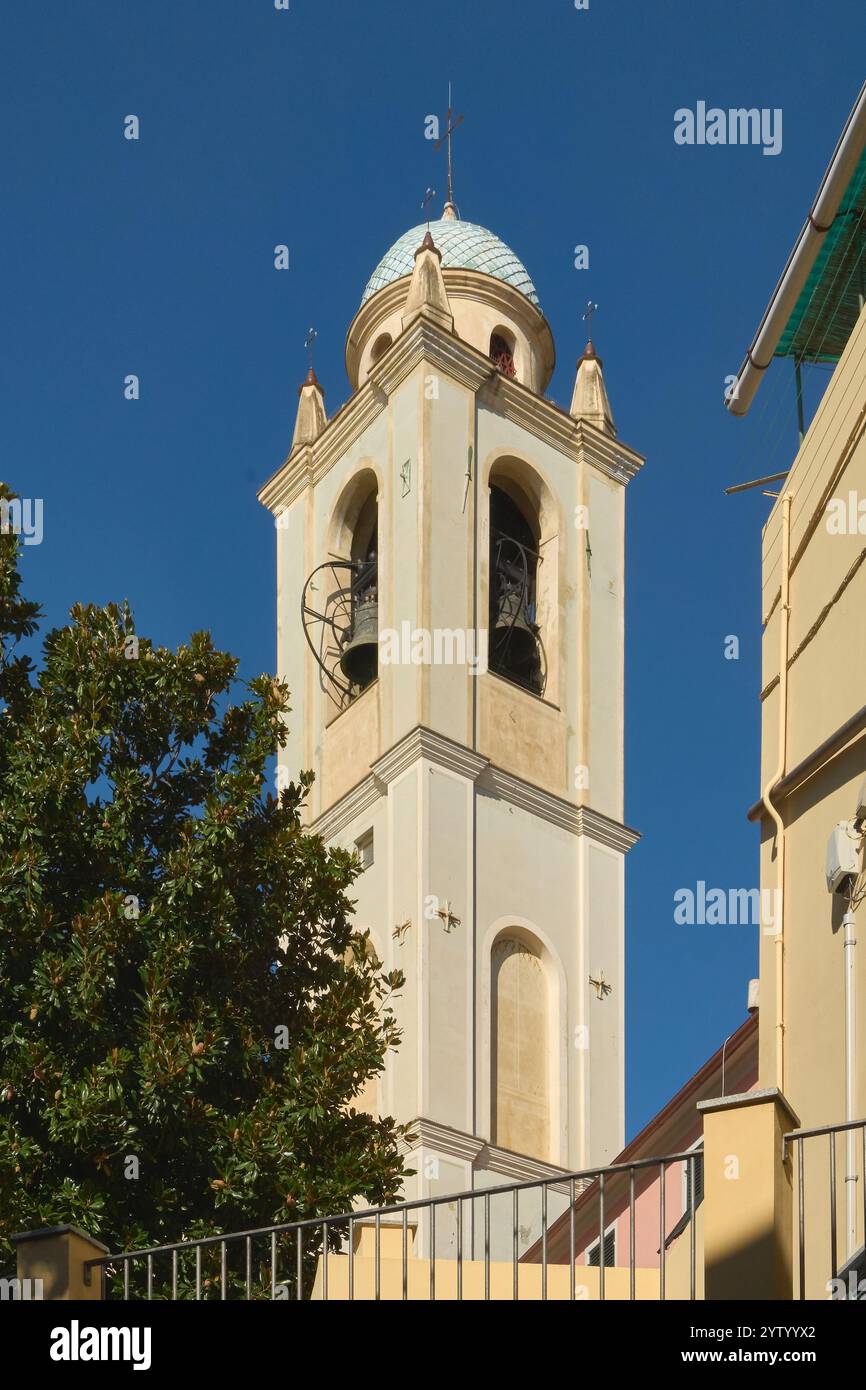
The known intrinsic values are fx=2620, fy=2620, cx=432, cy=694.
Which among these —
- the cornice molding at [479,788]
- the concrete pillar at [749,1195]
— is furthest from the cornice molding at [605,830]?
the concrete pillar at [749,1195]

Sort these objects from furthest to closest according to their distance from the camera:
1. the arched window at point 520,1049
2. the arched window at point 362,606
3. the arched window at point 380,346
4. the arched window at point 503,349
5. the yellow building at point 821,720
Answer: the arched window at point 503,349
the arched window at point 380,346
the arched window at point 362,606
the arched window at point 520,1049
the yellow building at point 821,720

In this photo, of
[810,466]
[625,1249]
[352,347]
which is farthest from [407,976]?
[810,466]

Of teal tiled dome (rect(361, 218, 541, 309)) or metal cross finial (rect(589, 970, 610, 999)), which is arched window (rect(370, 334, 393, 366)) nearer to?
teal tiled dome (rect(361, 218, 541, 309))

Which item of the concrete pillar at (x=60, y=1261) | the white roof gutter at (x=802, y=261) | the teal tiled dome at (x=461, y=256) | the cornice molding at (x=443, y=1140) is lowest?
the concrete pillar at (x=60, y=1261)

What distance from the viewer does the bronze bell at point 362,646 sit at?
38750mm

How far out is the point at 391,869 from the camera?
3566cm

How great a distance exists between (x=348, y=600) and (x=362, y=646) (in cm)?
166

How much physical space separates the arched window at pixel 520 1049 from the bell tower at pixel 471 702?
38 mm

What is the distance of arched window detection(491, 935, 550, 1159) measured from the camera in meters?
35.1

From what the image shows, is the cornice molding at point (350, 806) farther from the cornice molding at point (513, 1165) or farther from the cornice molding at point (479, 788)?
the cornice molding at point (513, 1165)

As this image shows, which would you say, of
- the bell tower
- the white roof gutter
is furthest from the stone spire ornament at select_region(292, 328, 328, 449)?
the white roof gutter

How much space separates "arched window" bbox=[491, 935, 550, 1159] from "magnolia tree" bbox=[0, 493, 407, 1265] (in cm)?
1401

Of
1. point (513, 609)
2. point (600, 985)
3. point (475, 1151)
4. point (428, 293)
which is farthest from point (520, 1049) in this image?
point (428, 293)
